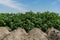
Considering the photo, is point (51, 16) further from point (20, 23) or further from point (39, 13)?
point (20, 23)

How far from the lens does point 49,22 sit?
10.7 m

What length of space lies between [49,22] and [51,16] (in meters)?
0.58

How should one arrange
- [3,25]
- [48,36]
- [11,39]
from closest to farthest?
[11,39] → [48,36] → [3,25]

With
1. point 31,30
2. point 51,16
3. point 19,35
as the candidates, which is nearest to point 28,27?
point 31,30

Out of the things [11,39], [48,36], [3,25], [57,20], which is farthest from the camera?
[57,20]

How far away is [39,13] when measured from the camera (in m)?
Answer: 11.6

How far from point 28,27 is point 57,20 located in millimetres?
1892

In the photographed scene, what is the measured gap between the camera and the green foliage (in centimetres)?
990

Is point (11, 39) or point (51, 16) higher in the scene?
point (51, 16)

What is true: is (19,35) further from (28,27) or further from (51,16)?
(51,16)

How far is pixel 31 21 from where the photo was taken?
10336 mm

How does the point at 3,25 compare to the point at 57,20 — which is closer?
the point at 3,25

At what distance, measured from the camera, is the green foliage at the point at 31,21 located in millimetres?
9899

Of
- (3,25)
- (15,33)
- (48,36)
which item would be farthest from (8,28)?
(48,36)
